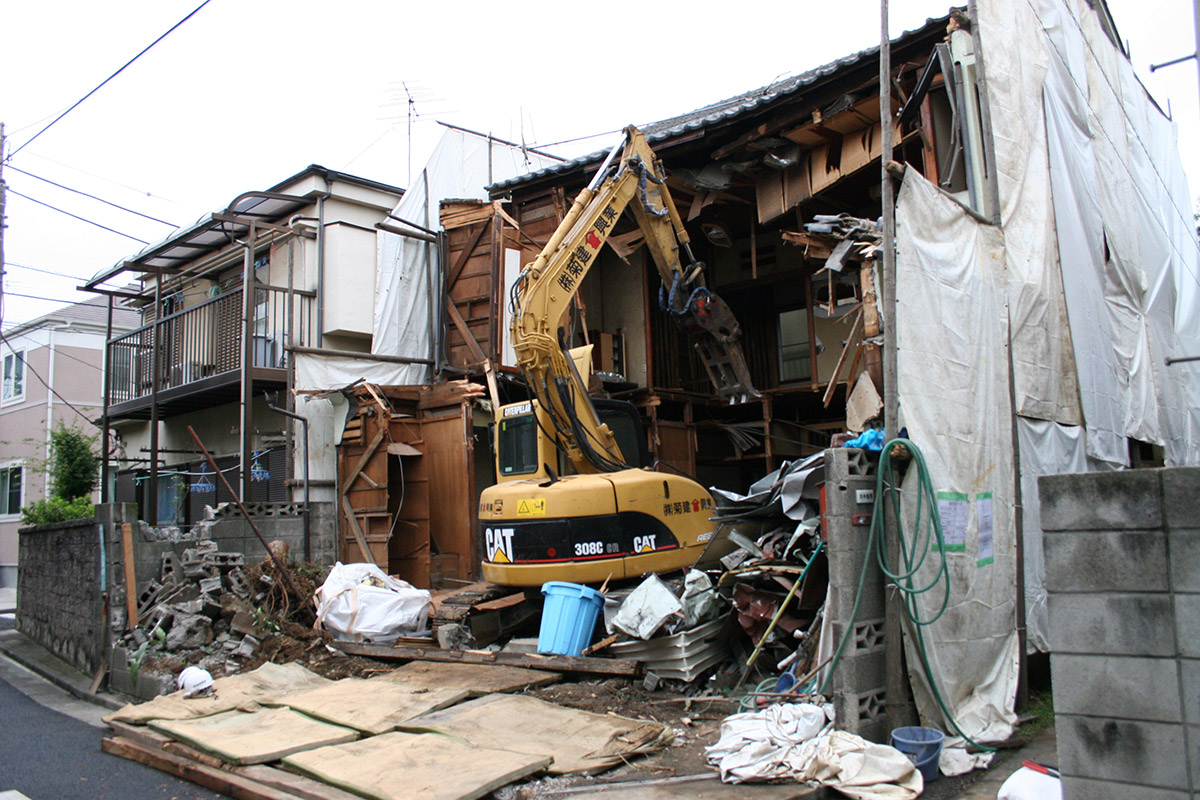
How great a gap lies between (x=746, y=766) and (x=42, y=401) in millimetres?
25393

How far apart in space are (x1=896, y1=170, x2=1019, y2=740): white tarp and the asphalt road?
5255 millimetres

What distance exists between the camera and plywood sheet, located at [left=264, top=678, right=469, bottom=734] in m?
6.51

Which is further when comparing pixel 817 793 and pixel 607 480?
pixel 607 480

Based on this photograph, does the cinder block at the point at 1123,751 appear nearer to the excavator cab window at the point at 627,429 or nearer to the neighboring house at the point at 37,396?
the excavator cab window at the point at 627,429

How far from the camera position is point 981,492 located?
6195mm

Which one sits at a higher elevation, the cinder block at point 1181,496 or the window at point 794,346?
the window at point 794,346

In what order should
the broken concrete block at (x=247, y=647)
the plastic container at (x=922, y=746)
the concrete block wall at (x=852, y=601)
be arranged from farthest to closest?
the broken concrete block at (x=247, y=647) < the concrete block wall at (x=852, y=601) < the plastic container at (x=922, y=746)

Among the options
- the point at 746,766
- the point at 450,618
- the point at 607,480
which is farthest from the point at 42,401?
the point at 746,766

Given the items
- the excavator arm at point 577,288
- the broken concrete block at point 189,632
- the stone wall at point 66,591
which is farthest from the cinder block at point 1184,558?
the stone wall at point 66,591

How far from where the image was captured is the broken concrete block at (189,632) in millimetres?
8922

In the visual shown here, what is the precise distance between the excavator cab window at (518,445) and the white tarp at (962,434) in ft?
15.9

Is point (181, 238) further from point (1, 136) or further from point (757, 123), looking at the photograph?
point (757, 123)

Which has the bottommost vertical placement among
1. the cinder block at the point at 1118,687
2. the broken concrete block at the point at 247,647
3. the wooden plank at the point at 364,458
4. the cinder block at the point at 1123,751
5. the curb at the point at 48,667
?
the curb at the point at 48,667

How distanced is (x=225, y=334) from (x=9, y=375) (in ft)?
52.4
